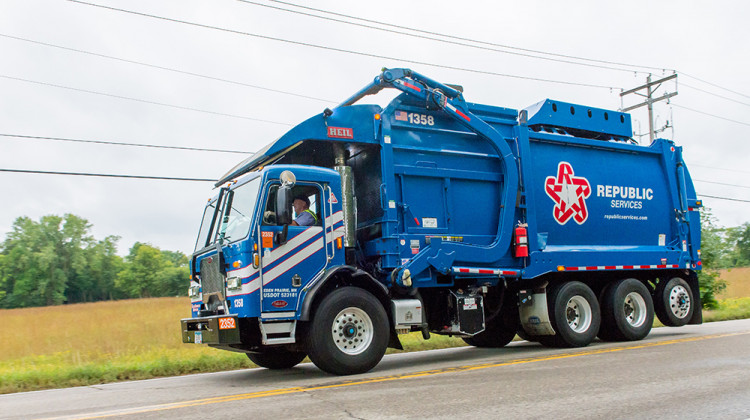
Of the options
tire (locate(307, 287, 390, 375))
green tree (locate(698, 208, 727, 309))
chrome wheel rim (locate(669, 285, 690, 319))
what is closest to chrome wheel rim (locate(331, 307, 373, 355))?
tire (locate(307, 287, 390, 375))

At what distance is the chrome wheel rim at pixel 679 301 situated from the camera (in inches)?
474

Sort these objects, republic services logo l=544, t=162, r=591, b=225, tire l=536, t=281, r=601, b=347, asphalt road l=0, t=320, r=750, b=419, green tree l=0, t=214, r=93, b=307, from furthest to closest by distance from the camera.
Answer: green tree l=0, t=214, r=93, b=307 → republic services logo l=544, t=162, r=591, b=225 → tire l=536, t=281, r=601, b=347 → asphalt road l=0, t=320, r=750, b=419

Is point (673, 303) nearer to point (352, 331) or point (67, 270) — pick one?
point (352, 331)

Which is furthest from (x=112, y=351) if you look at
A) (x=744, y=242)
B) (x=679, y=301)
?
(x=744, y=242)

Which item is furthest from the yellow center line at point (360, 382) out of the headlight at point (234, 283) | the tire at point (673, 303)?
the headlight at point (234, 283)

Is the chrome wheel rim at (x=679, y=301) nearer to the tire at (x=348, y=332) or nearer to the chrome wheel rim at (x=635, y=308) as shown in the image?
the chrome wheel rim at (x=635, y=308)

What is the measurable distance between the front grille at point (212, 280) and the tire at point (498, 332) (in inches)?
198

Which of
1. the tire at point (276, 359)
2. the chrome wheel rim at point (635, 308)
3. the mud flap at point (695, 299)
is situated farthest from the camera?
the mud flap at point (695, 299)

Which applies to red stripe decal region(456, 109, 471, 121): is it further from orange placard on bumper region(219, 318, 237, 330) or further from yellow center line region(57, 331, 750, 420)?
orange placard on bumper region(219, 318, 237, 330)

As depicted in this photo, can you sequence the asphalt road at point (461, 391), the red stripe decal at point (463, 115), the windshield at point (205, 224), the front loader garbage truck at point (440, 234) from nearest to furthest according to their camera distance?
the asphalt road at point (461, 391)
the front loader garbage truck at point (440, 234)
the windshield at point (205, 224)
the red stripe decal at point (463, 115)

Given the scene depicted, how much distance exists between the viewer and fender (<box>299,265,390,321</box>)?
7812 millimetres

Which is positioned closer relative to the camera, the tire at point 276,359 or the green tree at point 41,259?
the tire at point 276,359

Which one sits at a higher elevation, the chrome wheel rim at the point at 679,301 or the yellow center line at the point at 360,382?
the chrome wheel rim at the point at 679,301

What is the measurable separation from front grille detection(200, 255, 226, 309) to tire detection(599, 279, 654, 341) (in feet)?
22.0
